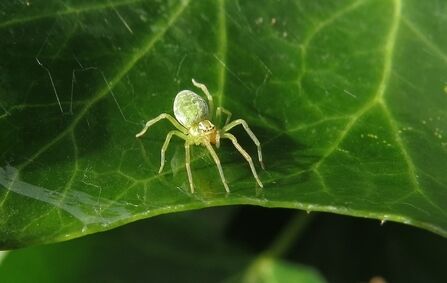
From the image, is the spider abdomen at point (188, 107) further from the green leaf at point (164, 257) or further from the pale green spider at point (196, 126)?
the green leaf at point (164, 257)

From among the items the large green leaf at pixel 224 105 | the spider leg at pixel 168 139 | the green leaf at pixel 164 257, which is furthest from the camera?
the green leaf at pixel 164 257

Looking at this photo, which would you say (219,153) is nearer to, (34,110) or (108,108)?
(108,108)

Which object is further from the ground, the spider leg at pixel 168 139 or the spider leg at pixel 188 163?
the spider leg at pixel 168 139

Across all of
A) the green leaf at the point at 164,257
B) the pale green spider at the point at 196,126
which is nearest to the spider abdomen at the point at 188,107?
the pale green spider at the point at 196,126

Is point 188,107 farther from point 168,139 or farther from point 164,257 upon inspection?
point 164,257

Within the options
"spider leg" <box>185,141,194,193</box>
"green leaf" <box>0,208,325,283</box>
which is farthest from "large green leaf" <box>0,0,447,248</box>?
"green leaf" <box>0,208,325,283</box>

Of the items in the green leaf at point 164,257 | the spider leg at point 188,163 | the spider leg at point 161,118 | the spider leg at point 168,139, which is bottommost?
the green leaf at point 164,257

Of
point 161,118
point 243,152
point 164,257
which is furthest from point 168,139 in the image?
point 164,257

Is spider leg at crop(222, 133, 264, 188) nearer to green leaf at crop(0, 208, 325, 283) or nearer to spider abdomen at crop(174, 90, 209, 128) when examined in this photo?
spider abdomen at crop(174, 90, 209, 128)
